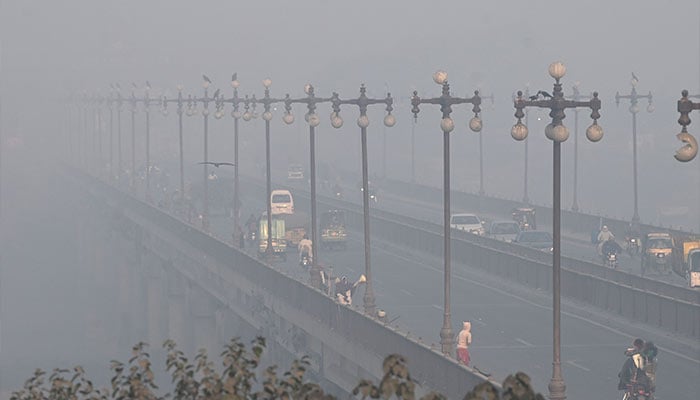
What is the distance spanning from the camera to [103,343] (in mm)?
105750

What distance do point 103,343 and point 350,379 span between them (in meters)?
68.3

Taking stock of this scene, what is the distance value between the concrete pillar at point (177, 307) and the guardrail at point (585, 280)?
10.6m

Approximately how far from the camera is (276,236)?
7894 centimetres

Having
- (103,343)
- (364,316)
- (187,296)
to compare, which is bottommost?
(103,343)

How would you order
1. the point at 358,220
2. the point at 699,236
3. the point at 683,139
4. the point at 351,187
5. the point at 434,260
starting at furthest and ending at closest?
1. the point at 351,187
2. the point at 358,220
3. the point at 434,260
4. the point at 699,236
5. the point at 683,139

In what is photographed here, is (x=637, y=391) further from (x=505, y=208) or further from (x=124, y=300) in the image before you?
(x=124, y=300)

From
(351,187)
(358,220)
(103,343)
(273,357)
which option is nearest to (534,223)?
(358,220)

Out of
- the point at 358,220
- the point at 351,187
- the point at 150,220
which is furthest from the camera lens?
the point at 351,187

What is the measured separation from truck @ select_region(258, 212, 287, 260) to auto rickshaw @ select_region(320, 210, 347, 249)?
3093 mm

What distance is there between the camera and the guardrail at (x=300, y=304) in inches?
1216

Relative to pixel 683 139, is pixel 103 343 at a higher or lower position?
lower

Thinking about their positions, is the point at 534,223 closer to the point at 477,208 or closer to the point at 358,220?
the point at 358,220

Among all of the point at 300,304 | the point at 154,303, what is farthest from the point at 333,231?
the point at 300,304

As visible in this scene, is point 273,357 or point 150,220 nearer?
point 273,357
